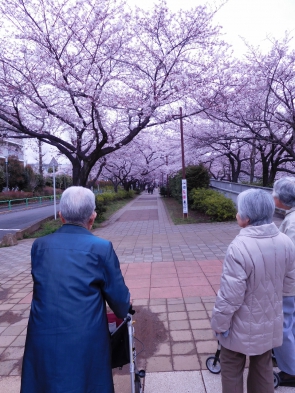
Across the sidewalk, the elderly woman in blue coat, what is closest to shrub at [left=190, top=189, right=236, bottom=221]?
the sidewalk

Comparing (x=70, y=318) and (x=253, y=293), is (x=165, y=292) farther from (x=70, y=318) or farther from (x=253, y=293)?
(x=70, y=318)

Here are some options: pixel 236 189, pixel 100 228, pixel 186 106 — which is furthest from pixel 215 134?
pixel 100 228

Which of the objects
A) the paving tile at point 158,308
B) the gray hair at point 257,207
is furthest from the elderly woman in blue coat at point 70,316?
the paving tile at point 158,308

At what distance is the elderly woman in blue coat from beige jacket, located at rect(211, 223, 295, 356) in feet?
2.02

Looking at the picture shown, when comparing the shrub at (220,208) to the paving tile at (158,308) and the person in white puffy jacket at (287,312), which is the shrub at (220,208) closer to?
the paving tile at (158,308)

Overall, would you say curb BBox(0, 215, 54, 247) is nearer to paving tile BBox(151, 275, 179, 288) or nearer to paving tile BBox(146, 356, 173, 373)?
paving tile BBox(151, 275, 179, 288)

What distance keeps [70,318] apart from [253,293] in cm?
98

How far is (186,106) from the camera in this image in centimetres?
1144

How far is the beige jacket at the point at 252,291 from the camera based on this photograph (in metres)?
1.67

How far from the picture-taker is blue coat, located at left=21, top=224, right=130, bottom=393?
1.41m

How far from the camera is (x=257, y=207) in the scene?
173cm

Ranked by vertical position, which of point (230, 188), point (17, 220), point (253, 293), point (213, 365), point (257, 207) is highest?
point (257, 207)

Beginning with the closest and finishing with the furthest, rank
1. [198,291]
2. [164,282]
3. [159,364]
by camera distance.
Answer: [159,364] < [198,291] < [164,282]

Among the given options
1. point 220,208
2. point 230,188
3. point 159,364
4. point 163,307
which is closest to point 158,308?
point 163,307
